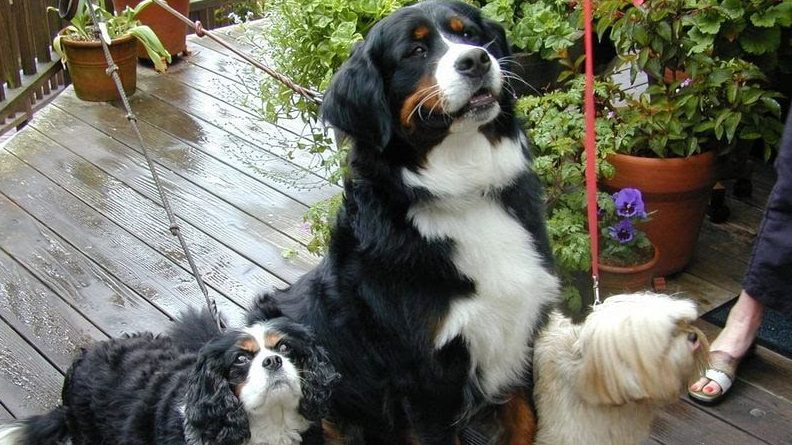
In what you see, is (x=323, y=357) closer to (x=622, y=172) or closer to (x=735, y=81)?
(x=622, y=172)

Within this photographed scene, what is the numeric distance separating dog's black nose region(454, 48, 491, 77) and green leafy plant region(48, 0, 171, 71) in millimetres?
3473

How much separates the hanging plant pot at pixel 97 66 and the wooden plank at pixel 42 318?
1.75 m

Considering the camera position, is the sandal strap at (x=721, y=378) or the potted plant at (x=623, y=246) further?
the potted plant at (x=623, y=246)

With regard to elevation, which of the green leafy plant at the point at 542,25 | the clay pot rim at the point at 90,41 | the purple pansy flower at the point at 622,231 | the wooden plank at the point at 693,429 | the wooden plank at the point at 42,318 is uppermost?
the green leafy plant at the point at 542,25

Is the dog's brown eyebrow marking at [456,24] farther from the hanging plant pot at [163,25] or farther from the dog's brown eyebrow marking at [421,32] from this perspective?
the hanging plant pot at [163,25]

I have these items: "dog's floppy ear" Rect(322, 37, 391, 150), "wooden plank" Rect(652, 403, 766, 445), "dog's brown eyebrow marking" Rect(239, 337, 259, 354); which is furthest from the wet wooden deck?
"dog's floppy ear" Rect(322, 37, 391, 150)

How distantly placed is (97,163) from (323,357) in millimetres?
2718

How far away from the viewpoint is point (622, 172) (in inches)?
129

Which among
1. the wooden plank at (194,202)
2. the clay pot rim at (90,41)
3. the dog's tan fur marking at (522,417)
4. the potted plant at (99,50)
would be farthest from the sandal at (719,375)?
the clay pot rim at (90,41)

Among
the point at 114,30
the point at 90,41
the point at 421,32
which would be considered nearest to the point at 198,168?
the point at 90,41

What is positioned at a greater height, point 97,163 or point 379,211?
point 379,211

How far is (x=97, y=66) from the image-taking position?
5.13 meters

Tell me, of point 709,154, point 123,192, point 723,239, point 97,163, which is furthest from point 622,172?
point 97,163

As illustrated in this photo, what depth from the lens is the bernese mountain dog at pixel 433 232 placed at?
2.15m
